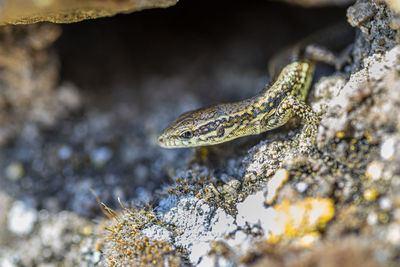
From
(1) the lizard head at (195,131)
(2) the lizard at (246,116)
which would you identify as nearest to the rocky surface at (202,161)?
(2) the lizard at (246,116)

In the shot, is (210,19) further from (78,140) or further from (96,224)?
(96,224)

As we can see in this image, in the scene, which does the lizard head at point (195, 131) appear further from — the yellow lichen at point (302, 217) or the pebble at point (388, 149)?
Answer: the pebble at point (388, 149)

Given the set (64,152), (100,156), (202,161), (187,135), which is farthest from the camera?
(64,152)

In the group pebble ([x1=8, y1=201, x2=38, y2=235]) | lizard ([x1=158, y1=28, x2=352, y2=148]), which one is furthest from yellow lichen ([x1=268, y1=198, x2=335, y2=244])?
pebble ([x1=8, y1=201, x2=38, y2=235])

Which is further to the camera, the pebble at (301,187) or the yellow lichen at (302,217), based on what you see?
the pebble at (301,187)

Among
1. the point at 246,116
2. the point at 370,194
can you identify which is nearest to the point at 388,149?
the point at 370,194

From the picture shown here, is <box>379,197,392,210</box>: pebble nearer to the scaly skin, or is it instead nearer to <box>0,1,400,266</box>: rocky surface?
<box>0,1,400,266</box>: rocky surface

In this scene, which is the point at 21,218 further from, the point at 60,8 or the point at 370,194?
the point at 370,194
